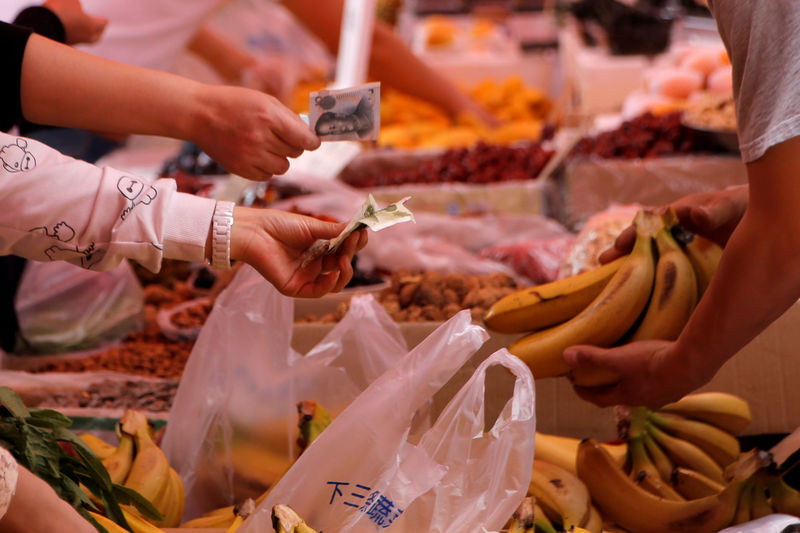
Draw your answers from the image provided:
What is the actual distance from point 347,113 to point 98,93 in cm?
44

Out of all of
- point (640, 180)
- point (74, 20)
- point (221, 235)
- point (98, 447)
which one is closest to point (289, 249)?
point (221, 235)

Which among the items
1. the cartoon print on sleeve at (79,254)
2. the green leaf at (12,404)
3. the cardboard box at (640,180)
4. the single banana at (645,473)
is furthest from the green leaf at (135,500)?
the cardboard box at (640,180)

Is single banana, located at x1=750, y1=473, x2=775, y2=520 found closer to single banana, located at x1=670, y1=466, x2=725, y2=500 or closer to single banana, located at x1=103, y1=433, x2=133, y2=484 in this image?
single banana, located at x1=670, y1=466, x2=725, y2=500

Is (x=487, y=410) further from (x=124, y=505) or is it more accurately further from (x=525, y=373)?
(x=124, y=505)

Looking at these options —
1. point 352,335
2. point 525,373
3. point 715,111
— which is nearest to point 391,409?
point 525,373

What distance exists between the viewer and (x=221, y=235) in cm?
129

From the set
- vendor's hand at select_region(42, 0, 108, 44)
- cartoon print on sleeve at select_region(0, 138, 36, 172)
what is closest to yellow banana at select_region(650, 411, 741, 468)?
cartoon print on sleeve at select_region(0, 138, 36, 172)

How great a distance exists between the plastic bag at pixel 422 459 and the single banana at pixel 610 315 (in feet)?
0.81

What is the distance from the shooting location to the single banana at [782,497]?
1324 millimetres

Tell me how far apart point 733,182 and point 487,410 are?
1676 millimetres

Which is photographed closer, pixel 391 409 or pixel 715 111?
pixel 391 409

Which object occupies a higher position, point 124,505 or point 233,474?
point 124,505

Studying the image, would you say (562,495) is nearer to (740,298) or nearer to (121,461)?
(740,298)

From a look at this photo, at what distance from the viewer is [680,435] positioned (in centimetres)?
157
